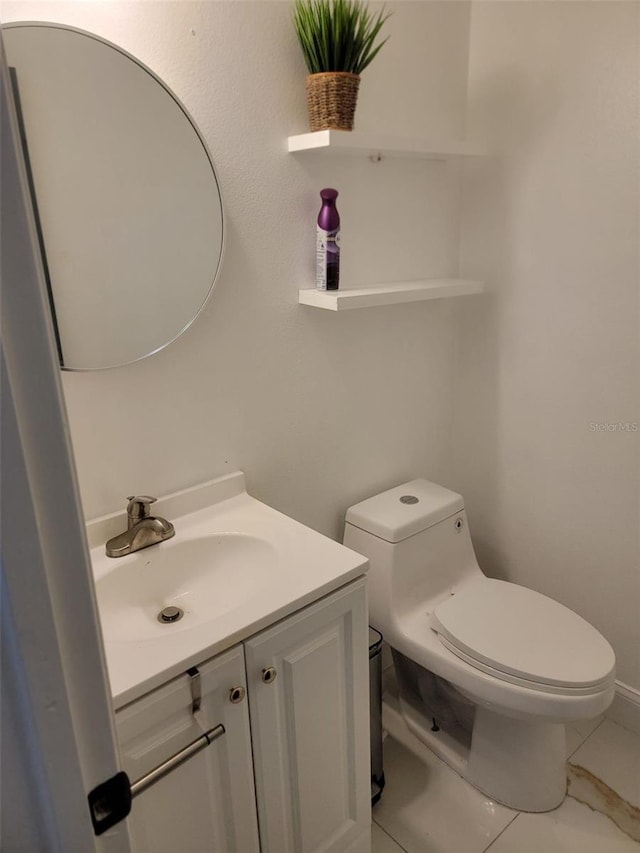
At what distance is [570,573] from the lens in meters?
1.87

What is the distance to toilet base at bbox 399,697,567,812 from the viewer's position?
156cm

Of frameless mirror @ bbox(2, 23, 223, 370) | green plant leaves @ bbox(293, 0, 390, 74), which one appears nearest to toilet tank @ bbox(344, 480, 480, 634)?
frameless mirror @ bbox(2, 23, 223, 370)

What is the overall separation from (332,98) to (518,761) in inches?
68.1

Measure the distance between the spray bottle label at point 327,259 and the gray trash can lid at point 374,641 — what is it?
3.06ft

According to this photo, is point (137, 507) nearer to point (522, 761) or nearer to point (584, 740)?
point (522, 761)

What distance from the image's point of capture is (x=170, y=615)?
118 cm

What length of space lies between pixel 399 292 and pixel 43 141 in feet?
2.87

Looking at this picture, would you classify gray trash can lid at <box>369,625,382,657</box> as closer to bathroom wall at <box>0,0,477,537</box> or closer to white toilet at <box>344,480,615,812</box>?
white toilet at <box>344,480,615,812</box>

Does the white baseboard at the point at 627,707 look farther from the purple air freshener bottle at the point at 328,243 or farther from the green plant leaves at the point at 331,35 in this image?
the green plant leaves at the point at 331,35

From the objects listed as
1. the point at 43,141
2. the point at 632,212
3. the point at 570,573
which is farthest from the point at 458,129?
the point at 570,573

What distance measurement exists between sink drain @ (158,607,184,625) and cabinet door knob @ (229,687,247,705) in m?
0.22

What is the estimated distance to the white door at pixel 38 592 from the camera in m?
0.38

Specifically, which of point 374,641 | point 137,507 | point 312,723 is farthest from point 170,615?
point 374,641

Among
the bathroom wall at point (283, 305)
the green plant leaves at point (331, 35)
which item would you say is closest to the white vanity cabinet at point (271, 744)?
the bathroom wall at point (283, 305)
